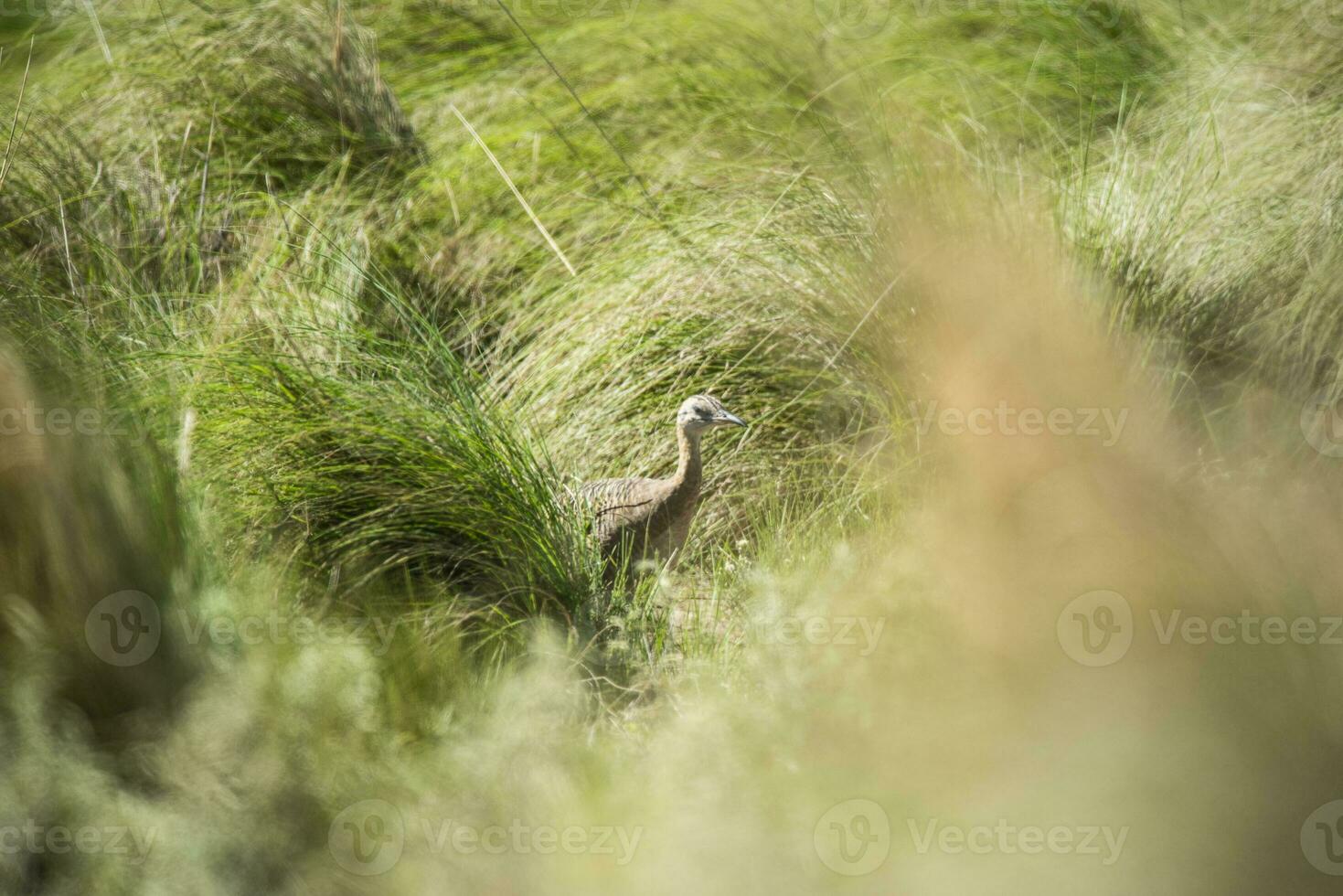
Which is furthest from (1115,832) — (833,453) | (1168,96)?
(1168,96)

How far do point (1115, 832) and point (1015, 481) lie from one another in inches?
28.5

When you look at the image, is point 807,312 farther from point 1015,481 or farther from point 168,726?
point 168,726
